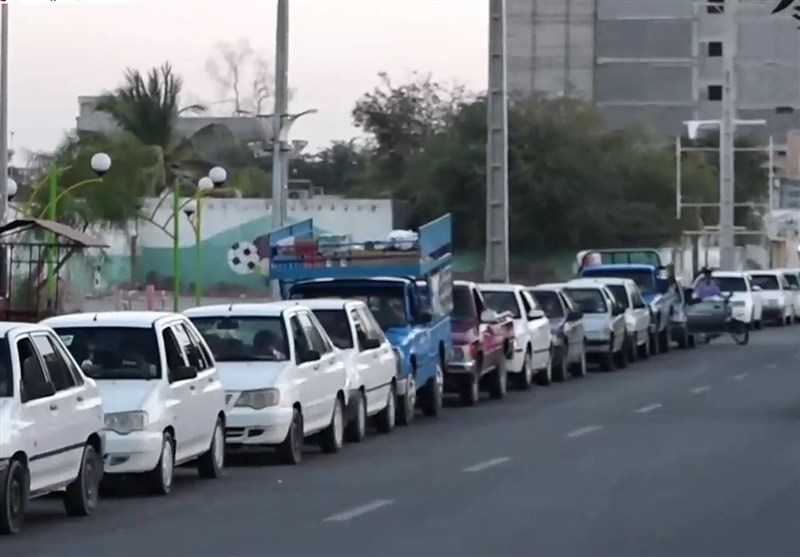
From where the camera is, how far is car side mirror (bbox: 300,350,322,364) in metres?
20.7

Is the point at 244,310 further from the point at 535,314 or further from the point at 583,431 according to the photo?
the point at 535,314

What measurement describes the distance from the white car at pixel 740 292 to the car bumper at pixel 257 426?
35.4 metres

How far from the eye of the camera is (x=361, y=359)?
2309 centimetres

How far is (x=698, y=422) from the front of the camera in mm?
25703

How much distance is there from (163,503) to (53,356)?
2050 mm

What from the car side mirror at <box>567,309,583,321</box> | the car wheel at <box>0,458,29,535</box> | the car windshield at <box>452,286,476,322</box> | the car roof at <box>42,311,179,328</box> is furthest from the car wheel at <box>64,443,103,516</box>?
the car side mirror at <box>567,309,583,321</box>

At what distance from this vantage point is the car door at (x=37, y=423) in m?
14.1

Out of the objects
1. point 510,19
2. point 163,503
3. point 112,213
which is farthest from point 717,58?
point 163,503

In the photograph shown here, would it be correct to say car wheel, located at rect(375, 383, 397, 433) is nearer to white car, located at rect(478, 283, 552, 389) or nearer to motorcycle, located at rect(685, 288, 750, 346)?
white car, located at rect(478, 283, 552, 389)

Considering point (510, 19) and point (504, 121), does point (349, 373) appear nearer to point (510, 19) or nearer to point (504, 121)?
point (504, 121)

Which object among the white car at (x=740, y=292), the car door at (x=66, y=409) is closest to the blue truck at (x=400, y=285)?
the car door at (x=66, y=409)

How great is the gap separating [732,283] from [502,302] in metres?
24.0

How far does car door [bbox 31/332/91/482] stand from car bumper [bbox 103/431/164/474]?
1.05 meters

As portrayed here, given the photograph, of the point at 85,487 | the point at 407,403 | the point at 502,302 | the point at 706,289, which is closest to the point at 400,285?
the point at 407,403
